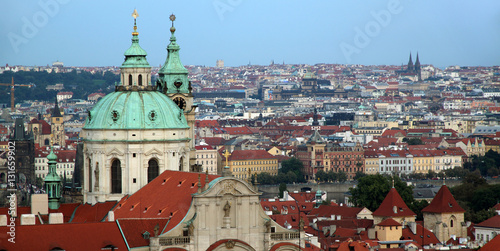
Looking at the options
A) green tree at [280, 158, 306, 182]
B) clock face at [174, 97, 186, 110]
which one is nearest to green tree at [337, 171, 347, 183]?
green tree at [280, 158, 306, 182]

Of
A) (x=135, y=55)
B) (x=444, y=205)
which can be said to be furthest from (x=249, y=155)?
(x=135, y=55)

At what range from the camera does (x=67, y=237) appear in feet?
167

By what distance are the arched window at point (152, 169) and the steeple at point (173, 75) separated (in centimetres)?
736

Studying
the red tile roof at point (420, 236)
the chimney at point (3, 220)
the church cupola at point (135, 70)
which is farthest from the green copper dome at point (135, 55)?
the red tile roof at point (420, 236)

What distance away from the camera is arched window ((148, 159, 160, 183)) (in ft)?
205

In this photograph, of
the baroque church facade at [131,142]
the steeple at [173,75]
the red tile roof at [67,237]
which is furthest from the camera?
the steeple at [173,75]

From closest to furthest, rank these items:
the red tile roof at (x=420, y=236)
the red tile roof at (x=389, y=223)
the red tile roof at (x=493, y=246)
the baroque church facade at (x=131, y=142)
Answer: the red tile roof at (x=493, y=246), the baroque church facade at (x=131, y=142), the red tile roof at (x=420, y=236), the red tile roof at (x=389, y=223)

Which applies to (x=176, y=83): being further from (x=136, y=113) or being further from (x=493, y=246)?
(x=493, y=246)

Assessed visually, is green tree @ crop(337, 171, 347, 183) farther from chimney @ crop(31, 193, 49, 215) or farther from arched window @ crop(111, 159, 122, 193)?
chimney @ crop(31, 193, 49, 215)

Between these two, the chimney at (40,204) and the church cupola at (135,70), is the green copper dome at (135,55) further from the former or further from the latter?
the chimney at (40,204)

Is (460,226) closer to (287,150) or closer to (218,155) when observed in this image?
(218,155)

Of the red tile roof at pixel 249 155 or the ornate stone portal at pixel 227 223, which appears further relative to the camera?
the red tile roof at pixel 249 155

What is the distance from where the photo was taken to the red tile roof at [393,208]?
77.9 meters

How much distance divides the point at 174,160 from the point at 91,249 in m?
12.5
